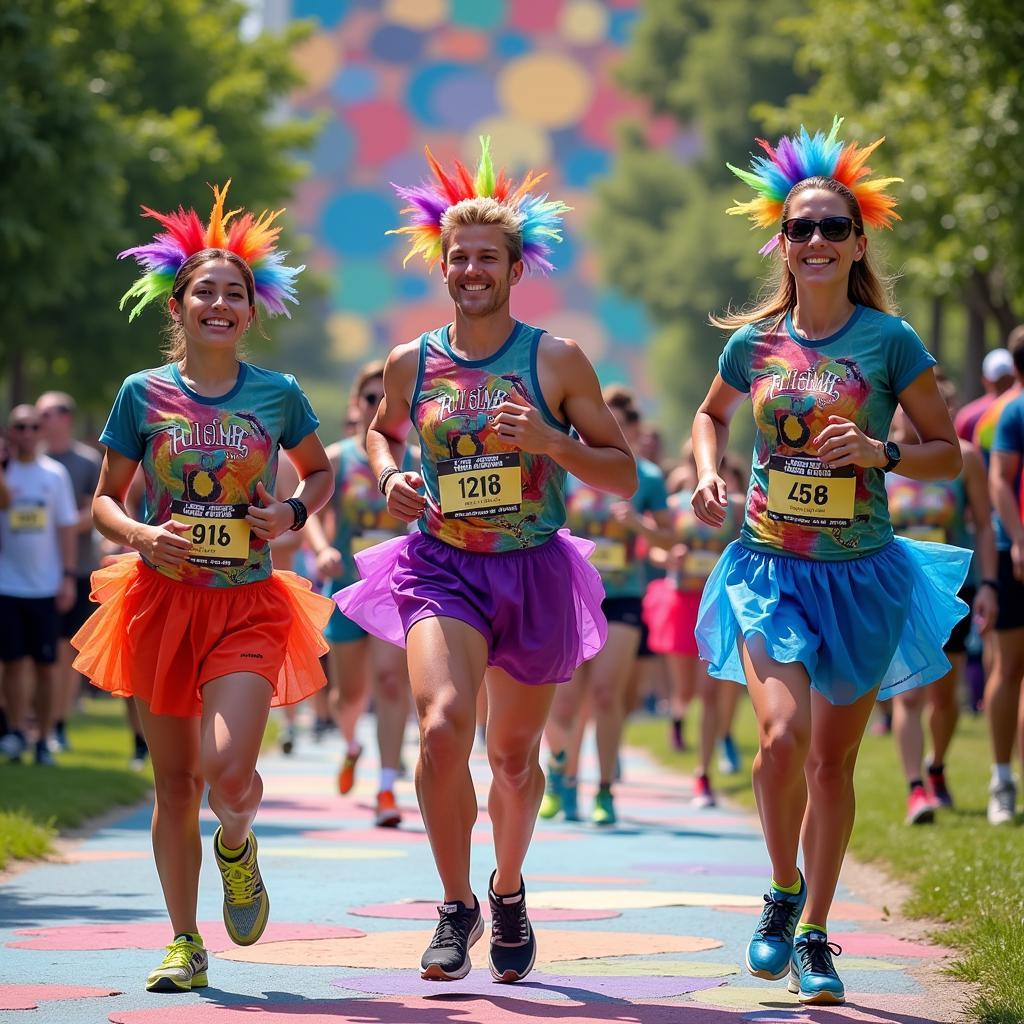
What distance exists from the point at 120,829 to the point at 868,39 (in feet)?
59.1

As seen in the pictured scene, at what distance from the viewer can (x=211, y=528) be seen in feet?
21.7

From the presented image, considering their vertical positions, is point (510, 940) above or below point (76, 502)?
below

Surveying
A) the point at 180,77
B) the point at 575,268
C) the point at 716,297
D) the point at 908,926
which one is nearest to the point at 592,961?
the point at 908,926

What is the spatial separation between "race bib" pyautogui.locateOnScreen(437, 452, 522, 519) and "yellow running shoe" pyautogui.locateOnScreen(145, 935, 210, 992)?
147 cm

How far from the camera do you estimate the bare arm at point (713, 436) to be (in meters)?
6.62

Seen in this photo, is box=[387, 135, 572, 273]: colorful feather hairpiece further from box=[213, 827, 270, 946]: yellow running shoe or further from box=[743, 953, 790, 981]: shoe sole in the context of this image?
box=[743, 953, 790, 981]: shoe sole

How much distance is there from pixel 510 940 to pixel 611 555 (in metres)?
6.42

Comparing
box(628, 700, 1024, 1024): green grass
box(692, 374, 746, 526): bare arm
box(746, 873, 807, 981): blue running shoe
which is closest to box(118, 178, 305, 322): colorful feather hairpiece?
box(692, 374, 746, 526): bare arm

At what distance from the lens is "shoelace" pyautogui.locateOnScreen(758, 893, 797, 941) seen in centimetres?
633

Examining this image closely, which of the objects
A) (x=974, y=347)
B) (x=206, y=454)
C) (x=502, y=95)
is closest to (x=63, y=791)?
(x=206, y=454)

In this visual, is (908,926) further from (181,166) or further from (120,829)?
(181,166)

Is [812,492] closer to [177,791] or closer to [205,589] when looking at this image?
[205,589]

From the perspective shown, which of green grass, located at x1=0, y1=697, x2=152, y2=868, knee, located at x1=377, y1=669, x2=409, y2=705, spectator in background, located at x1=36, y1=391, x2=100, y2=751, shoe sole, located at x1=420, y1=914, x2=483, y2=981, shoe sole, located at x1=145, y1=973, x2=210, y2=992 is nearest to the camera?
shoe sole, located at x1=145, y1=973, x2=210, y2=992

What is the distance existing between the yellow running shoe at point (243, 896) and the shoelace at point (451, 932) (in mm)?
534
